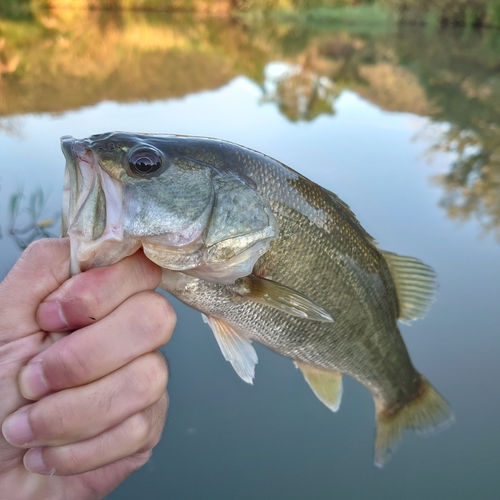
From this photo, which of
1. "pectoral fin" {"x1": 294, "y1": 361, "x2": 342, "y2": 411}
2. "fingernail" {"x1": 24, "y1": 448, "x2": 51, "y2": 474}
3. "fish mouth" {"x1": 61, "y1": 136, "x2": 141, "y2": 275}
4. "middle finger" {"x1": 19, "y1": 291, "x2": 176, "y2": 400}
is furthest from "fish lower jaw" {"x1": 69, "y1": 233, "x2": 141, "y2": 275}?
"pectoral fin" {"x1": 294, "y1": 361, "x2": 342, "y2": 411}

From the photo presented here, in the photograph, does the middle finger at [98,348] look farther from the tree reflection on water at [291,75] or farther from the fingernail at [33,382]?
the tree reflection on water at [291,75]

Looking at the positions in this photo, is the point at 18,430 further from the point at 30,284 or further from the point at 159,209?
the point at 159,209

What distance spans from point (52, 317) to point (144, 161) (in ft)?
1.38

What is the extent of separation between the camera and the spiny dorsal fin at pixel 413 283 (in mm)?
1387

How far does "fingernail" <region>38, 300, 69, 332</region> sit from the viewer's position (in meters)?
0.88

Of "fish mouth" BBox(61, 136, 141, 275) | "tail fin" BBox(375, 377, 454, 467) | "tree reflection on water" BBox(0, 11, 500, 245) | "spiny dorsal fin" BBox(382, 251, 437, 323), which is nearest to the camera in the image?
"fish mouth" BBox(61, 136, 141, 275)

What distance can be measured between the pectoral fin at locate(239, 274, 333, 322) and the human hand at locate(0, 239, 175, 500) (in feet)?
0.77

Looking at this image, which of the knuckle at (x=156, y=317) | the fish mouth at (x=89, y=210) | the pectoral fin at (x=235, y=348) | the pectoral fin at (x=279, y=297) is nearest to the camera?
the fish mouth at (x=89, y=210)

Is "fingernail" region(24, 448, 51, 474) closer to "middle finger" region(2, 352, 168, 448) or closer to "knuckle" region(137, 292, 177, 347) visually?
"middle finger" region(2, 352, 168, 448)

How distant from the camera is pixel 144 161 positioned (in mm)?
944

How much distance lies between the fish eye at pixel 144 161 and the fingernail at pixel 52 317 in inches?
14.1

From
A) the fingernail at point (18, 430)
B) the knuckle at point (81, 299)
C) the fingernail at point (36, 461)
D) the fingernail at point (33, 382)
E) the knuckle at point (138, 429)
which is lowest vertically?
the fingernail at point (36, 461)

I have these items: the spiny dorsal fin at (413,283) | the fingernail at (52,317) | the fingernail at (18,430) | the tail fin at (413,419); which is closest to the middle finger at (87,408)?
the fingernail at (18,430)

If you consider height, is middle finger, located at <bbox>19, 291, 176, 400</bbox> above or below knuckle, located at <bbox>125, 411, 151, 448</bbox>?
above
